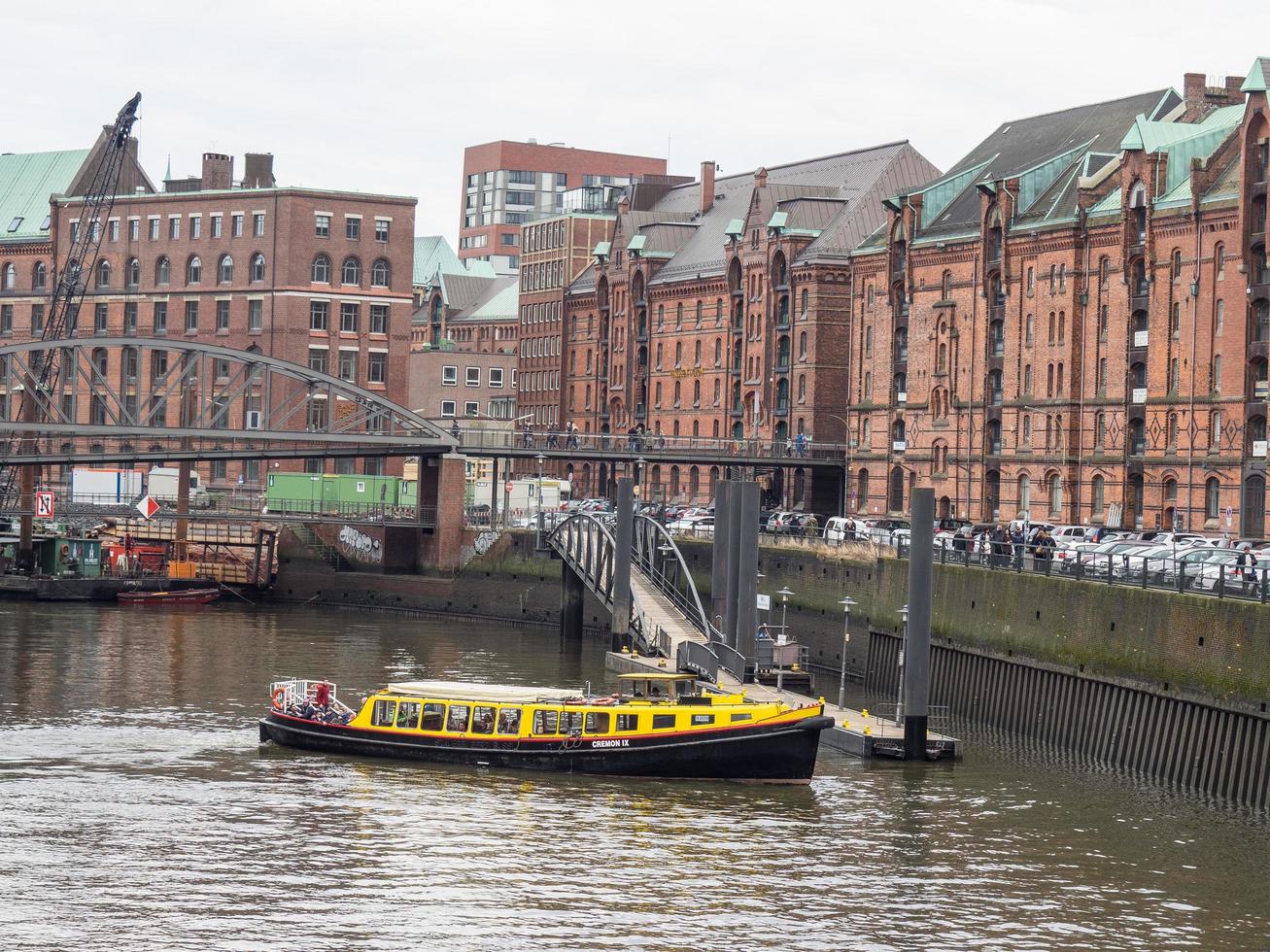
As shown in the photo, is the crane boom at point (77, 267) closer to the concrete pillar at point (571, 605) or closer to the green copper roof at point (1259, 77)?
the concrete pillar at point (571, 605)

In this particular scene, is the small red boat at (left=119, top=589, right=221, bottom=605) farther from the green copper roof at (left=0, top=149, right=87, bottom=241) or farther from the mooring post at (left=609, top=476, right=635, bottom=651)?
the green copper roof at (left=0, top=149, right=87, bottom=241)

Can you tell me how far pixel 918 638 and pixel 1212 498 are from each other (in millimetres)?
46932

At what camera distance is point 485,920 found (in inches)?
1551

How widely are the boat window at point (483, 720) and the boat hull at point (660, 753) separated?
0.40 metres

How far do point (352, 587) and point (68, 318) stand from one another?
45.9m

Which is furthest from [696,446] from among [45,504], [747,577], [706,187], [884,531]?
[747,577]

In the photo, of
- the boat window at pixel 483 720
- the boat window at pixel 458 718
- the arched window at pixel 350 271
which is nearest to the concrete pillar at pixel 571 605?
the boat window at pixel 458 718

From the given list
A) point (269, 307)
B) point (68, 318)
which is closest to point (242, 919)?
point (269, 307)

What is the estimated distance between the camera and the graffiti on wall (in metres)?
116

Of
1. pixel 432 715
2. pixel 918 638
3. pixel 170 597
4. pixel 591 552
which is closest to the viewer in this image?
pixel 432 715

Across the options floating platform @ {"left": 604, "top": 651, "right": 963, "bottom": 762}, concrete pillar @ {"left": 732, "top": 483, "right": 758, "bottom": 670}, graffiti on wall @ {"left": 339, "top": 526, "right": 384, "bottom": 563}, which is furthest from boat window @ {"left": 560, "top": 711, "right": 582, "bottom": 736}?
graffiti on wall @ {"left": 339, "top": 526, "right": 384, "bottom": 563}

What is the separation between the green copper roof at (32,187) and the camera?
6481 inches

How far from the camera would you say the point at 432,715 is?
5641 centimetres

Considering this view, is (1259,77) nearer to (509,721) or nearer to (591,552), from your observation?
(591,552)
